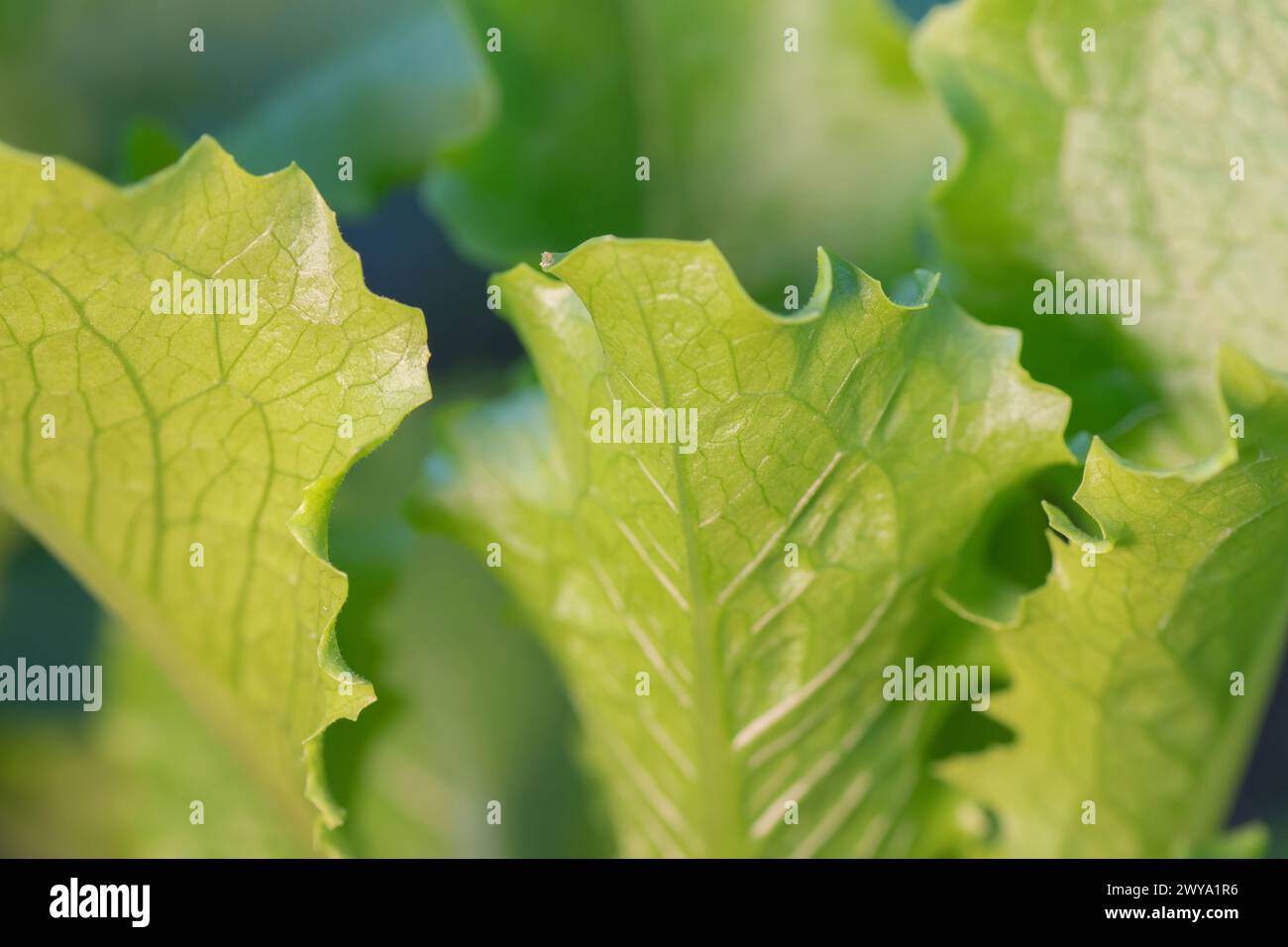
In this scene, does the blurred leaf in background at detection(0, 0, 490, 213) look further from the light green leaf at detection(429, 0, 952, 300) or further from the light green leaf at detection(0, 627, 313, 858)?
the light green leaf at detection(0, 627, 313, 858)

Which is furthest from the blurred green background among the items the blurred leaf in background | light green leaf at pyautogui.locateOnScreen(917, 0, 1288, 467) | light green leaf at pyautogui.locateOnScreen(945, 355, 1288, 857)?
light green leaf at pyautogui.locateOnScreen(945, 355, 1288, 857)

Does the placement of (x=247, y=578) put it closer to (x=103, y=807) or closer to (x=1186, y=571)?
(x=1186, y=571)

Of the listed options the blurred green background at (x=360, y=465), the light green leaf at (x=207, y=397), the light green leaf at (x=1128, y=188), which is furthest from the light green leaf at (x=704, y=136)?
the light green leaf at (x=207, y=397)

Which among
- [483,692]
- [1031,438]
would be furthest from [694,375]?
[483,692]

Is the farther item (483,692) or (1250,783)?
(1250,783)

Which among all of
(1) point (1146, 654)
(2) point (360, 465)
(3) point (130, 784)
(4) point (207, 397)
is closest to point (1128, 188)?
(1) point (1146, 654)
